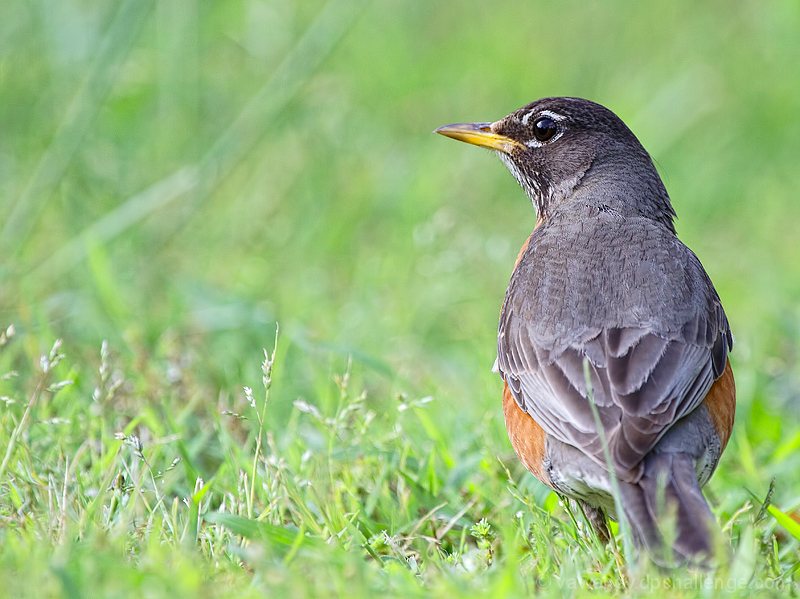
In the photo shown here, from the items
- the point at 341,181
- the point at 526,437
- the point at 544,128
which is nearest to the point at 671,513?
the point at 526,437

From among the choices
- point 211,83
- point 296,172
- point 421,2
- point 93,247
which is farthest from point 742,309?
point 421,2

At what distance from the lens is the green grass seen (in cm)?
358

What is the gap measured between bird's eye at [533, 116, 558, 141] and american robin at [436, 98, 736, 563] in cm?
59

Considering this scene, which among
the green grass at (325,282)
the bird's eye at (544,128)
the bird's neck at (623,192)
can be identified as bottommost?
the green grass at (325,282)

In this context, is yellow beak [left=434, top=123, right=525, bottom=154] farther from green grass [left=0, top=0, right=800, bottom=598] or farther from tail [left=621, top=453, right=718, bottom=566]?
tail [left=621, top=453, right=718, bottom=566]

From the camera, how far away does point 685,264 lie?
4.41m

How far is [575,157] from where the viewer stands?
17.6 feet

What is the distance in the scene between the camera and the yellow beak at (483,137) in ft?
18.4

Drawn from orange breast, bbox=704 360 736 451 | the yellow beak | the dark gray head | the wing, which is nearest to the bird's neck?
the dark gray head

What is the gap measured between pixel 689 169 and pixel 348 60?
386 centimetres

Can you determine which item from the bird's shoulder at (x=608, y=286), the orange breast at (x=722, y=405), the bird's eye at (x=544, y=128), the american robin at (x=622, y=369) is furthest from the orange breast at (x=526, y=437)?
the bird's eye at (x=544, y=128)

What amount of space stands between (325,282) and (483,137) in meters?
2.24

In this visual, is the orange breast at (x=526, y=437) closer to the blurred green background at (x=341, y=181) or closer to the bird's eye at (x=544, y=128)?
the blurred green background at (x=341, y=181)

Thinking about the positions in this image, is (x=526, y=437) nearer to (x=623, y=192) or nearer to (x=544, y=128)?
(x=623, y=192)
